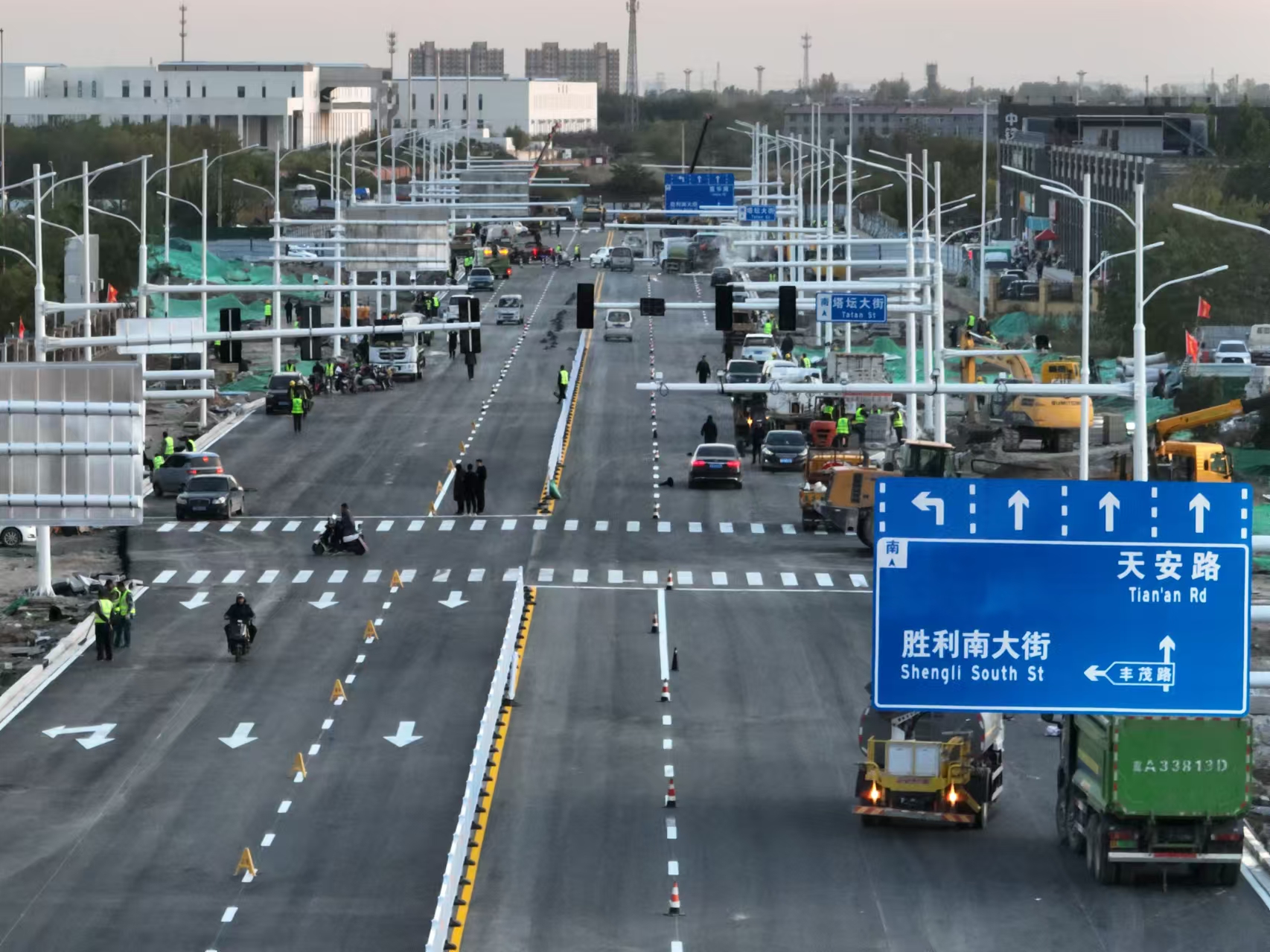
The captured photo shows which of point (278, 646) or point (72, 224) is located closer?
point (278, 646)

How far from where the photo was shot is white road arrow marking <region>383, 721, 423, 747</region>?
1626 inches

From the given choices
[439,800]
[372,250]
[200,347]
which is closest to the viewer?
[439,800]

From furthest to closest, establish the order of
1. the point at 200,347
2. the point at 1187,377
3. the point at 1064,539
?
the point at 1187,377 → the point at 200,347 → the point at 1064,539

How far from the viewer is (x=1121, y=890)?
1284 inches

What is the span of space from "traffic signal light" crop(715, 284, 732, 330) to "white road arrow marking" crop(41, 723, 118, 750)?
58.5 feet

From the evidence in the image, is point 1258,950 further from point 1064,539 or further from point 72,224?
point 72,224

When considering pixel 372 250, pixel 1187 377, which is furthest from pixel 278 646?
pixel 372 250

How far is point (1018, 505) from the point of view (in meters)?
32.4

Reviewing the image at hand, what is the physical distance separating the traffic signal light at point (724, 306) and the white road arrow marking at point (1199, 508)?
23655 millimetres

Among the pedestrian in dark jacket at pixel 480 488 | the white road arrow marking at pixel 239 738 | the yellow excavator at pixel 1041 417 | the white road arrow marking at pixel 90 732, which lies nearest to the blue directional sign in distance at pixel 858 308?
the yellow excavator at pixel 1041 417

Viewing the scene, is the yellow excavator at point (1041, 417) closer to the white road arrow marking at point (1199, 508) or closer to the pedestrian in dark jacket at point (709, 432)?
the pedestrian in dark jacket at point (709, 432)

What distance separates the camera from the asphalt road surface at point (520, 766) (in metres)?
31.2

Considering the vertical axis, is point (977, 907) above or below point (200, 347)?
below

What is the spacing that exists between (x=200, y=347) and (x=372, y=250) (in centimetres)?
4905
